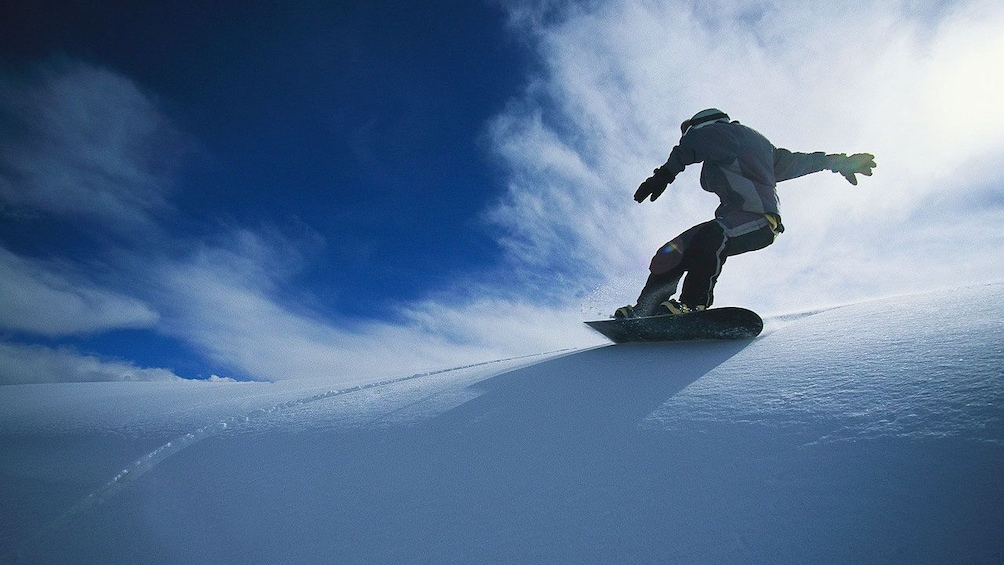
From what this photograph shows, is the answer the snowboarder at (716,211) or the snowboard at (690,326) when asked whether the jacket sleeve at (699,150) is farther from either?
the snowboard at (690,326)

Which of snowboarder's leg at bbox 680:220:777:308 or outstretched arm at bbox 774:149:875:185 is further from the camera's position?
outstretched arm at bbox 774:149:875:185

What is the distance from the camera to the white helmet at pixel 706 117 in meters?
3.52

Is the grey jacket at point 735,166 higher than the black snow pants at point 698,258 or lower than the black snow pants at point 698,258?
higher

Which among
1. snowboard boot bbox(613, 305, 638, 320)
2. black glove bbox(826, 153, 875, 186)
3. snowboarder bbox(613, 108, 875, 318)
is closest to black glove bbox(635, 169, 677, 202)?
snowboarder bbox(613, 108, 875, 318)

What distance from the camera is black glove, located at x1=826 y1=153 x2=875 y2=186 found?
3.60m

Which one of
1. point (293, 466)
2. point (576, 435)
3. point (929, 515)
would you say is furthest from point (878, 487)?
point (293, 466)

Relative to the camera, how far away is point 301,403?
2576 millimetres

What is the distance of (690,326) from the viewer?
2756mm

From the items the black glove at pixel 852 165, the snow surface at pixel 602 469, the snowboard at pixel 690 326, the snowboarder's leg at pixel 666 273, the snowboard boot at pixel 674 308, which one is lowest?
the snow surface at pixel 602 469

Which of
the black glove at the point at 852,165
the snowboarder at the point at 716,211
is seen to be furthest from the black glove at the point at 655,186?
the black glove at the point at 852,165

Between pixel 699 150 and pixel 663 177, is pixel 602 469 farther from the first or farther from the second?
pixel 699 150

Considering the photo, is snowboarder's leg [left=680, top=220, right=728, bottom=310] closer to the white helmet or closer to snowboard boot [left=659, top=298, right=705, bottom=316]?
snowboard boot [left=659, top=298, right=705, bottom=316]

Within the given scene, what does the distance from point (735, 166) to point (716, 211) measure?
39cm

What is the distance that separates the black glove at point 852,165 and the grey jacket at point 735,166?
72 cm
